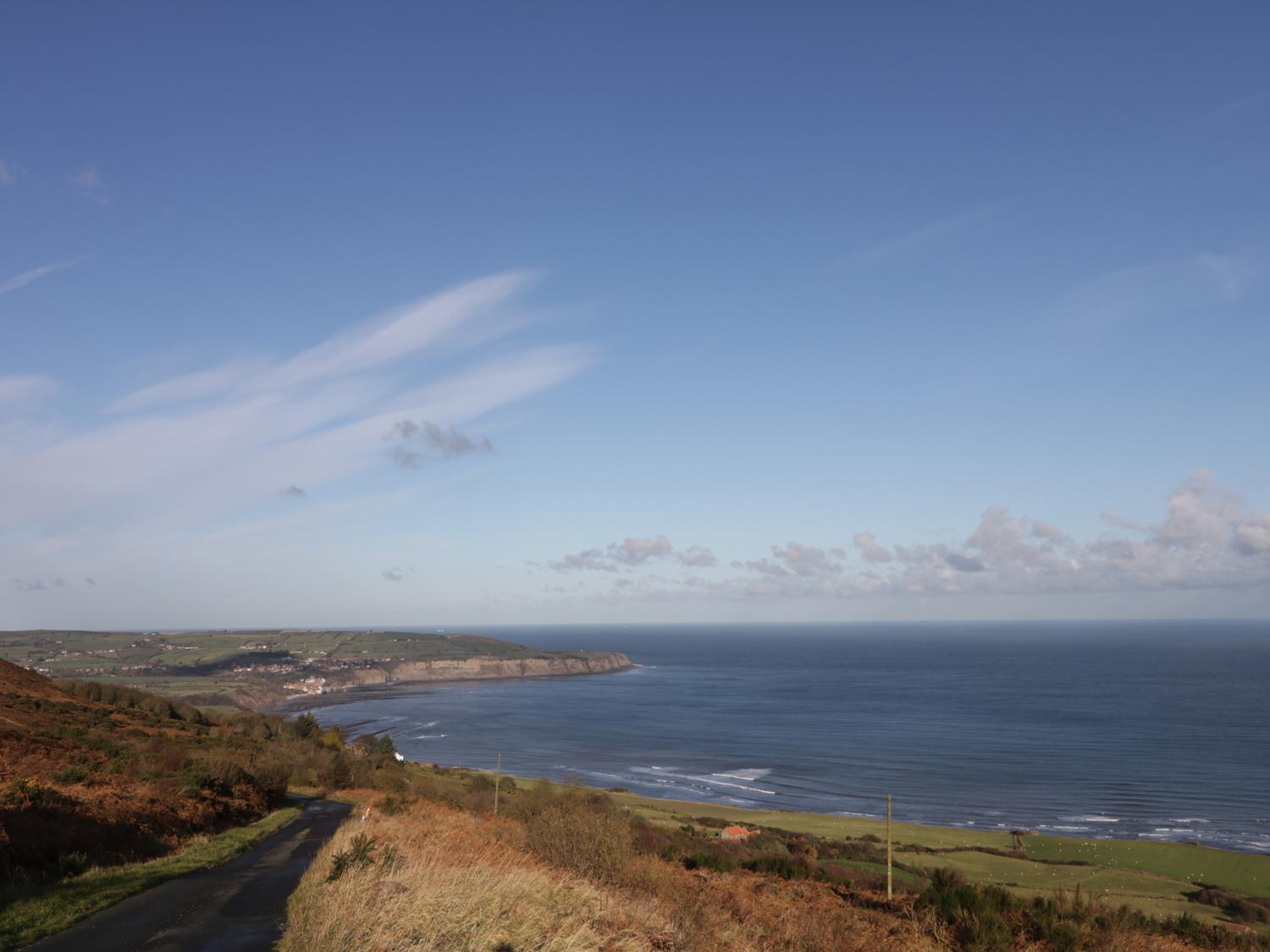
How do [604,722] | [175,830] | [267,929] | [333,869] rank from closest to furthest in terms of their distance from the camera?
[267,929] < [333,869] < [175,830] < [604,722]

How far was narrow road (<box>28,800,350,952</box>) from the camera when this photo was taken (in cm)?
1107

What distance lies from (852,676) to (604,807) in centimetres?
16606

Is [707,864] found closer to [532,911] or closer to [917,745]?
[532,911]

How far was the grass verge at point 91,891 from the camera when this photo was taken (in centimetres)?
1148

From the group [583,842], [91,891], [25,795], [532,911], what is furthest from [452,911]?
[25,795]

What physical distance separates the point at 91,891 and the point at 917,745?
91236 mm

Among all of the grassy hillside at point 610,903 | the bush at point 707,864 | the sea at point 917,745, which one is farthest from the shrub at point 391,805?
the sea at point 917,745

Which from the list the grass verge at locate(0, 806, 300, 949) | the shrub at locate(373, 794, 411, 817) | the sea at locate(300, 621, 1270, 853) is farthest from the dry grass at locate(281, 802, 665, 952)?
the sea at locate(300, 621, 1270, 853)

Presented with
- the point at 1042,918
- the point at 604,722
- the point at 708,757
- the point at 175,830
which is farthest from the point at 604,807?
the point at 604,722

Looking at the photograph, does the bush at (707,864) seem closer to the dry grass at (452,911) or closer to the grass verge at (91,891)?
the dry grass at (452,911)

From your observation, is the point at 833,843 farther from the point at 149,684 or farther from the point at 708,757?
the point at 149,684

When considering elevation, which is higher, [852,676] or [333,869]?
[333,869]

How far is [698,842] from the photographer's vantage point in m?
37.9

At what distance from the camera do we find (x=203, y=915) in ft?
42.8
